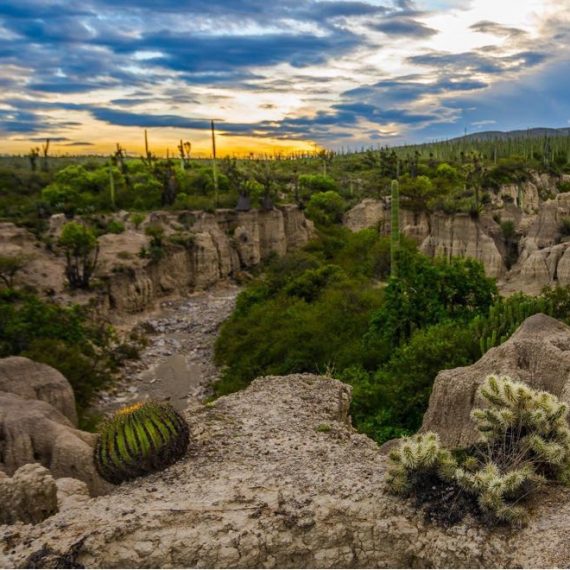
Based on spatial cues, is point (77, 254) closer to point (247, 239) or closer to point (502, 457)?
point (247, 239)

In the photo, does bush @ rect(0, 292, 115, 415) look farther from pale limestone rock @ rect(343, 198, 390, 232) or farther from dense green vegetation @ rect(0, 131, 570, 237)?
pale limestone rock @ rect(343, 198, 390, 232)

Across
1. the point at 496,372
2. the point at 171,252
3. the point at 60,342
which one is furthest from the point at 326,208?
the point at 496,372

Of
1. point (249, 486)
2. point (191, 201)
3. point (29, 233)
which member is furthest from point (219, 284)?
point (249, 486)

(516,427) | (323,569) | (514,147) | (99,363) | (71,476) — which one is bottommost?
(99,363)

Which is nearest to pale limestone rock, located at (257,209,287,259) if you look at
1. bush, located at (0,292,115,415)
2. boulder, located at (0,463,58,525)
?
bush, located at (0,292,115,415)

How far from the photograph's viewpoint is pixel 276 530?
5480 mm

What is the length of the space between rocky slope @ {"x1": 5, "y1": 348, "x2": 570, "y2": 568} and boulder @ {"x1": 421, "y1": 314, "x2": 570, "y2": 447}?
2252 millimetres

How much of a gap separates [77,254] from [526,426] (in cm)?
2549

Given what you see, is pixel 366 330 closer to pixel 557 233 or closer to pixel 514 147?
pixel 557 233

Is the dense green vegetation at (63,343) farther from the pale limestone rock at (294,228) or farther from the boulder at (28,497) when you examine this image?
the pale limestone rock at (294,228)

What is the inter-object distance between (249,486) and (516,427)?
9.52ft

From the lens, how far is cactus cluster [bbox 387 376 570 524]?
534cm

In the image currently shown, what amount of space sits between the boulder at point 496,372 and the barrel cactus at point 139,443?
383 cm

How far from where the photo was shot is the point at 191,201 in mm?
42281
